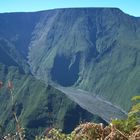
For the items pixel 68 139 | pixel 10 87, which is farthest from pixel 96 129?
pixel 10 87

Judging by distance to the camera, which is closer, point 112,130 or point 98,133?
point 112,130

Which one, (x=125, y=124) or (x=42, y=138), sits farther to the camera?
(x=42, y=138)

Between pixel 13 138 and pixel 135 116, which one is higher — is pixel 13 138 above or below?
below

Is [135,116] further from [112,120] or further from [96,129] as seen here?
[96,129]

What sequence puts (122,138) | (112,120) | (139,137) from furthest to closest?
1. (112,120)
2. (122,138)
3. (139,137)

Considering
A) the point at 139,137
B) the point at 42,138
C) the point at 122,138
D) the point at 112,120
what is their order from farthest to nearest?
1. the point at 42,138
2. the point at 112,120
3. the point at 122,138
4. the point at 139,137

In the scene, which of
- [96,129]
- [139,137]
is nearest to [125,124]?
[96,129]

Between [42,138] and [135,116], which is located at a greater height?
[135,116]

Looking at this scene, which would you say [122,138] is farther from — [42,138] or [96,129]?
[42,138]

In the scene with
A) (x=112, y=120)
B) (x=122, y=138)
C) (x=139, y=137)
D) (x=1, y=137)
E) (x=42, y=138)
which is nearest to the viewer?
(x=139, y=137)
